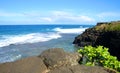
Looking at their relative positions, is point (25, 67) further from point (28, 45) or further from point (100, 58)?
point (28, 45)

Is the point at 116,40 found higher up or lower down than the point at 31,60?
lower down

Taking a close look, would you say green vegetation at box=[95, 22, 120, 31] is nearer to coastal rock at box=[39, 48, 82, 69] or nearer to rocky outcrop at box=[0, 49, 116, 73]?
coastal rock at box=[39, 48, 82, 69]

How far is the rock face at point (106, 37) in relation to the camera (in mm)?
27594

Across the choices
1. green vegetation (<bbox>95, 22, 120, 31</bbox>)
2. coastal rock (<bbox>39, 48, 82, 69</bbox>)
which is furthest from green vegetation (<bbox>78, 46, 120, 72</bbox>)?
green vegetation (<bbox>95, 22, 120, 31</bbox>)

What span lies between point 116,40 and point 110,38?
2282 mm

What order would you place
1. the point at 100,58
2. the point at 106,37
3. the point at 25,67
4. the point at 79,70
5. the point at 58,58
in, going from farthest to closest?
the point at 106,37, the point at 100,58, the point at 58,58, the point at 25,67, the point at 79,70

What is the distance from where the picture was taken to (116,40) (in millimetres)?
27984

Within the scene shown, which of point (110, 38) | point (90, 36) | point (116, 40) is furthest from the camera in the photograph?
point (90, 36)

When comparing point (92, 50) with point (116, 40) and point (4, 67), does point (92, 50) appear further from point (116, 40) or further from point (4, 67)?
point (116, 40)

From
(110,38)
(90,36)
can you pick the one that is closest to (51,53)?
Result: (110,38)

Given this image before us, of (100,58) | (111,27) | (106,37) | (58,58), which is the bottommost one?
(106,37)

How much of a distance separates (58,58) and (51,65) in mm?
428

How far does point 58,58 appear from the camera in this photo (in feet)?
31.7

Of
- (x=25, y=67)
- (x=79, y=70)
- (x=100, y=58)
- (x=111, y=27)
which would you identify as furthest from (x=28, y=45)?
(x=79, y=70)
